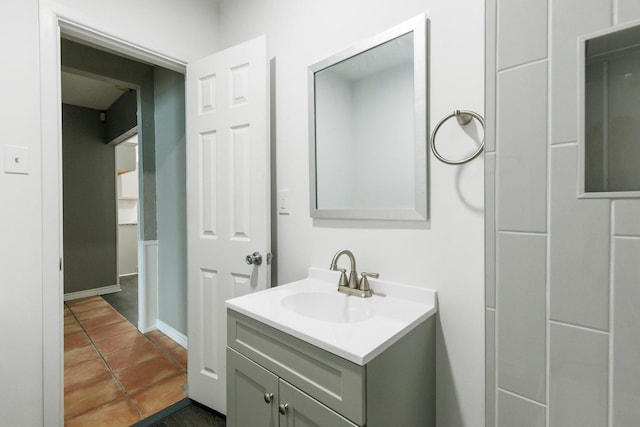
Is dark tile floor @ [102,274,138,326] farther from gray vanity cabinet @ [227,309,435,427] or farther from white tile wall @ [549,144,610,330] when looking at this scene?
white tile wall @ [549,144,610,330]

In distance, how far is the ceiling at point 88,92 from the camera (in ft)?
10.3

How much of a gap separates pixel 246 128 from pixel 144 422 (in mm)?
1634

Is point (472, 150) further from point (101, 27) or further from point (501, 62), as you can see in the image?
point (101, 27)

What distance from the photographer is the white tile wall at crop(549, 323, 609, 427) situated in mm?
578

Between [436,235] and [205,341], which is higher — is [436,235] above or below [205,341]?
above

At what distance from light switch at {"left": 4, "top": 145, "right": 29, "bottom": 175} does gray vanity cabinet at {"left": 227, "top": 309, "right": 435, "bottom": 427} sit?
3.43ft

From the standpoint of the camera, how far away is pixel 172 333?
266 cm

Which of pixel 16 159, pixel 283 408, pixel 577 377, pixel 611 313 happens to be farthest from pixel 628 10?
pixel 16 159

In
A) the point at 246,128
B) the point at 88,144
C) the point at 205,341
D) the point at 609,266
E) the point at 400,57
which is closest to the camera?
the point at 609,266

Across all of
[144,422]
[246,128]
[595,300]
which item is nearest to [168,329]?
[144,422]

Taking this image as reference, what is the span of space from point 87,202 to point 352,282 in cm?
408

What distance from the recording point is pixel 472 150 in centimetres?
98

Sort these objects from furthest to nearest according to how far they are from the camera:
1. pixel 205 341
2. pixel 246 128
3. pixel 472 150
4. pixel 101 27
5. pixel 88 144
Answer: pixel 88 144
pixel 205 341
pixel 246 128
pixel 101 27
pixel 472 150

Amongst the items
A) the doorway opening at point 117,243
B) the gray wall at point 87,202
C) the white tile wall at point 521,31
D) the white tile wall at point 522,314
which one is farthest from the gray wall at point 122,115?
the white tile wall at point 522,314
